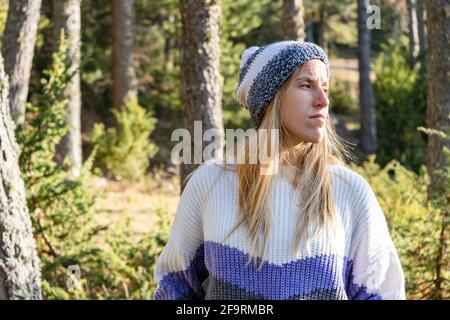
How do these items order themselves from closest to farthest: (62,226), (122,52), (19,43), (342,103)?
(19,43)
(62,226)
(122,52)
(342,103)

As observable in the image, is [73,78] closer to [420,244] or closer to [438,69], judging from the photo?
[438,69]

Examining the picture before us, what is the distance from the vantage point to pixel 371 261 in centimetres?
→ 227

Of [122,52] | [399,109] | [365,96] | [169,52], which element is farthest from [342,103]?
[122,52]

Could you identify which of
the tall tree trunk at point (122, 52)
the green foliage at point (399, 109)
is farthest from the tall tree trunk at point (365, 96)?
the tall tree trunk at point (122, 52)

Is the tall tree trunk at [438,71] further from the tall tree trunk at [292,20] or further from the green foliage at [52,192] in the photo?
the green foliage at [52,192]

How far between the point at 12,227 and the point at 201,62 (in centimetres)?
242

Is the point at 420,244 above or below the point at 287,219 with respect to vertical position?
below

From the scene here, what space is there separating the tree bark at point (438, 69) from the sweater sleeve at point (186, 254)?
4.75 m

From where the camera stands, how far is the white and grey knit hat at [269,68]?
2.36 meters

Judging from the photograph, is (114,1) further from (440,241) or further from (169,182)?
(440,241)

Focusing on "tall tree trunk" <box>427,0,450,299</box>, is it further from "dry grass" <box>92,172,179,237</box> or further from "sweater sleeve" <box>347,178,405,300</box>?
"sweater sleeve" <box>347,178,405,300</box>

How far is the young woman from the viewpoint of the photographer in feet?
7.32

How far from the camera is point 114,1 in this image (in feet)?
49.5

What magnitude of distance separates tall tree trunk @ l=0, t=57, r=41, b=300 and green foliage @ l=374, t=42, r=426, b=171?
551 inches
